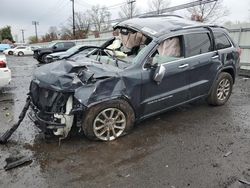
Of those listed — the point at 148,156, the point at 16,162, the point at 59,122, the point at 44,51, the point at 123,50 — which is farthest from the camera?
the point at 44,51

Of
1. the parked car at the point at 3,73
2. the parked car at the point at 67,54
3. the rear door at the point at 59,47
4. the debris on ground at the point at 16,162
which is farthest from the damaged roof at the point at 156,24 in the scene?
the rear door at the point at 59,47

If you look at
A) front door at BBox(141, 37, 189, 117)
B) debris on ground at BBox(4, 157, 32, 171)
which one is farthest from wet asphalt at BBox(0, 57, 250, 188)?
front door at BBox(141, 37, 189, 117)

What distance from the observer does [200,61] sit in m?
5.55

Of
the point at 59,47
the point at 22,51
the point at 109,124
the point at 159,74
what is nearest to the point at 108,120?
the point at 109,124

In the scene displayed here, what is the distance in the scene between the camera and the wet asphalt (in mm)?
3502

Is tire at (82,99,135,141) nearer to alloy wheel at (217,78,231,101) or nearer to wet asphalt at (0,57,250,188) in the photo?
wet asphalt at (0,57,250,188)

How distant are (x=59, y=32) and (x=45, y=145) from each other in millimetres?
75184

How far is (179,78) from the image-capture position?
525 cm

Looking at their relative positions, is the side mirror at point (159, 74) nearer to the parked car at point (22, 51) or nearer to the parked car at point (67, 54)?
the parked car at point (67, 54)

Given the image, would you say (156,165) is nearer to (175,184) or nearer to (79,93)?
(175,184)

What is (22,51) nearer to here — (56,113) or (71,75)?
(71,75)

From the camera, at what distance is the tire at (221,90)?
608cm

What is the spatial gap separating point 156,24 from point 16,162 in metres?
3.57

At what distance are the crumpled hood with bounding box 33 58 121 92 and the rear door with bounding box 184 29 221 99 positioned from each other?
1.66m
